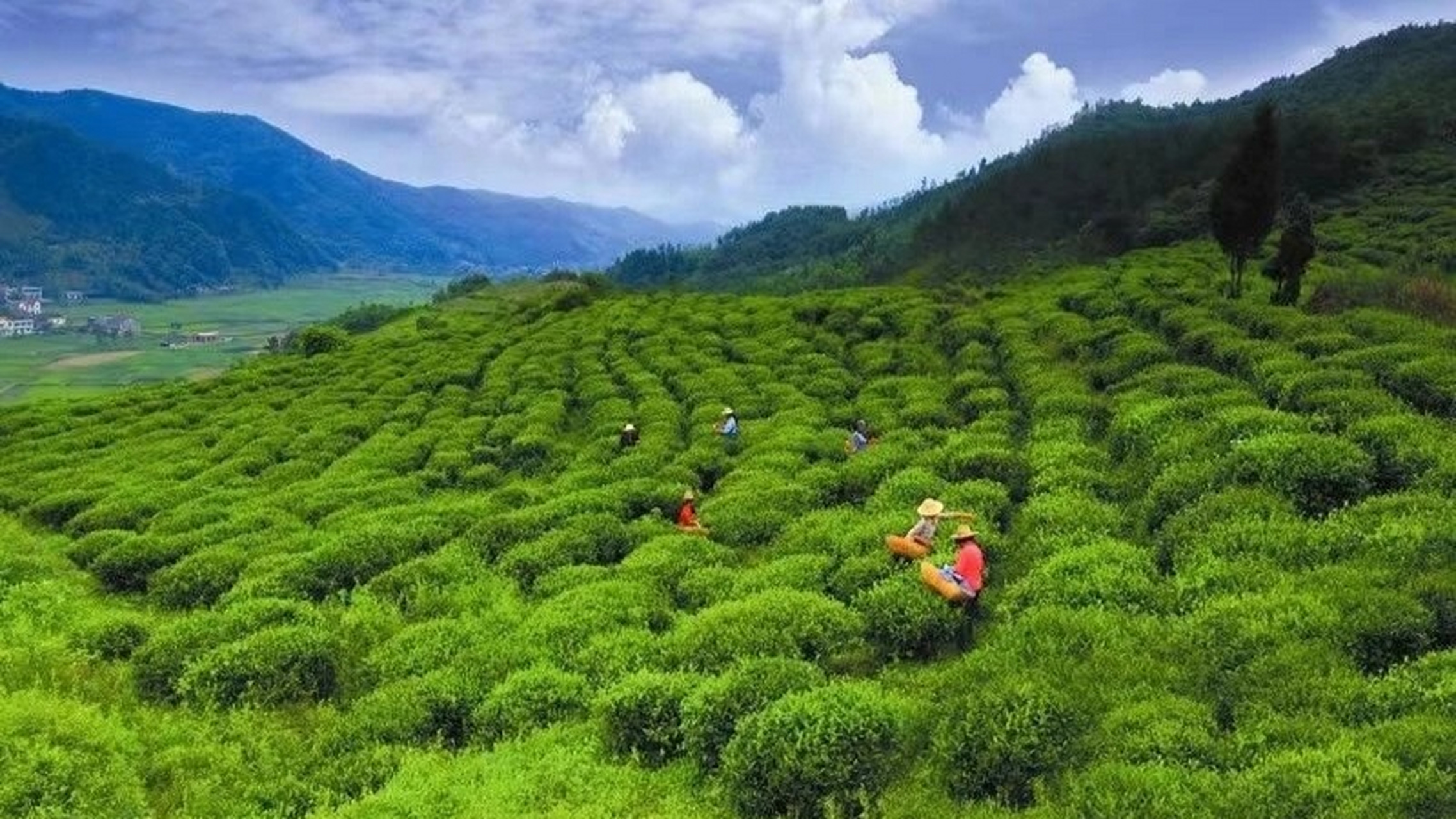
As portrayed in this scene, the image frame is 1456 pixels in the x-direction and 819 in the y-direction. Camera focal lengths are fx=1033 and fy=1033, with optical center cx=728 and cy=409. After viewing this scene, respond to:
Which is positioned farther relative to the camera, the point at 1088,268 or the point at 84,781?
the point at 1088,268

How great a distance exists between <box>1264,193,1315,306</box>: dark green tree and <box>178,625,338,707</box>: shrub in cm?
3621

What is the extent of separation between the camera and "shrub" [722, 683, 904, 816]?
12.8 m

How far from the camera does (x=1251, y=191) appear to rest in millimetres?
42000

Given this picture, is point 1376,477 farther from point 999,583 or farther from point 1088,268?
point 1088,268

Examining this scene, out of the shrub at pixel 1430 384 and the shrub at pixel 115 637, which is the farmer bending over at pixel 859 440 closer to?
the shrub at pixel 1430 384

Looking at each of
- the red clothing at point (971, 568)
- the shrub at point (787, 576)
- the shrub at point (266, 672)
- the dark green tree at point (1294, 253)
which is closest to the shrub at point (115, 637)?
the shrub at point (266, 672)

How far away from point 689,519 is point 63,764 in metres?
14.1

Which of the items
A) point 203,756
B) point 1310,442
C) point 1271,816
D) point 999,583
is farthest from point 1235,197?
point 203,756

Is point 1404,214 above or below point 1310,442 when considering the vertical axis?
above

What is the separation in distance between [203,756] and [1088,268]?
186ft

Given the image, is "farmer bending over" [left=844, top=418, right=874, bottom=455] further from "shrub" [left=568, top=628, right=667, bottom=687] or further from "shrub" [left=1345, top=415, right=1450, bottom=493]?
"shrub" [left=568, top=628, right=667, bottom=687]

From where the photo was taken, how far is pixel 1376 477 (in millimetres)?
20219

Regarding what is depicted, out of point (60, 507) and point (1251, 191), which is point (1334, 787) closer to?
point (60, 507)

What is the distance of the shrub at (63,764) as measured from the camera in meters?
13.5
